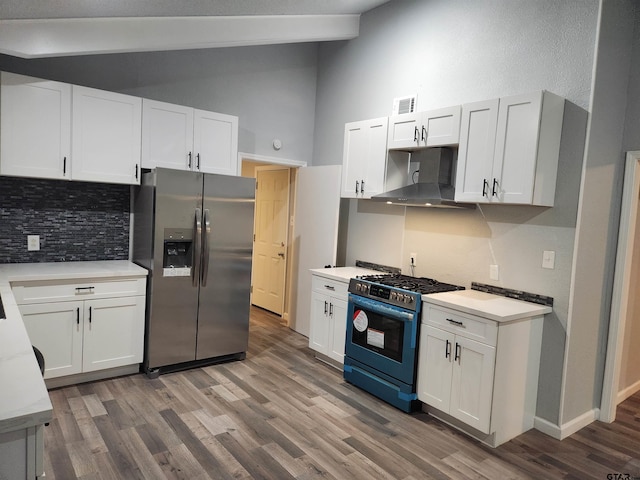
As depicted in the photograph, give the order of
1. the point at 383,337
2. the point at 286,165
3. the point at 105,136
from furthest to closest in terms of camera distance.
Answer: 1. the point at 286,165
2. the point at 105,136
3. the point at 383,337

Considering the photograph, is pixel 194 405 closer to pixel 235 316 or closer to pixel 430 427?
pixel 235 316

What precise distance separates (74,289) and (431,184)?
2.94 m

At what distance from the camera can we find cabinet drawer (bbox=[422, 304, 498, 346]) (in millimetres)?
2808

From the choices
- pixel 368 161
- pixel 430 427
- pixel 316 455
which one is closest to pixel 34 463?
pixel 316 455

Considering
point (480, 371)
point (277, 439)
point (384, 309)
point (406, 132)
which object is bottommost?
point (277, 439)

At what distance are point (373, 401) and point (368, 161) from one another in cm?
211

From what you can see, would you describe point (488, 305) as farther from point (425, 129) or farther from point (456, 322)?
point (425, 129)

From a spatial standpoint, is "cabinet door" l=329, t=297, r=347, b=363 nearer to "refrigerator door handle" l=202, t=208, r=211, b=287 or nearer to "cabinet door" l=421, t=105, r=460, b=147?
"refrigerator door handle" l=202, t=208, r=211, b=287

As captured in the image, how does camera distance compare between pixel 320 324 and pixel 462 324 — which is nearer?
pixel 462 324

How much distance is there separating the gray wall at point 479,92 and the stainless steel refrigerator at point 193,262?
4.73ft

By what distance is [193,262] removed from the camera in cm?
379

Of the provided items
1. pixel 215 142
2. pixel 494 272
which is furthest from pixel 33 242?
pixel 494 272

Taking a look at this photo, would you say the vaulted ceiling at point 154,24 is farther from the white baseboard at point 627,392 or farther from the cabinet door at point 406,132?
the white baseboard at point 627,392

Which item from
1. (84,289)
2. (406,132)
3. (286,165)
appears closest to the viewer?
(84,289)
